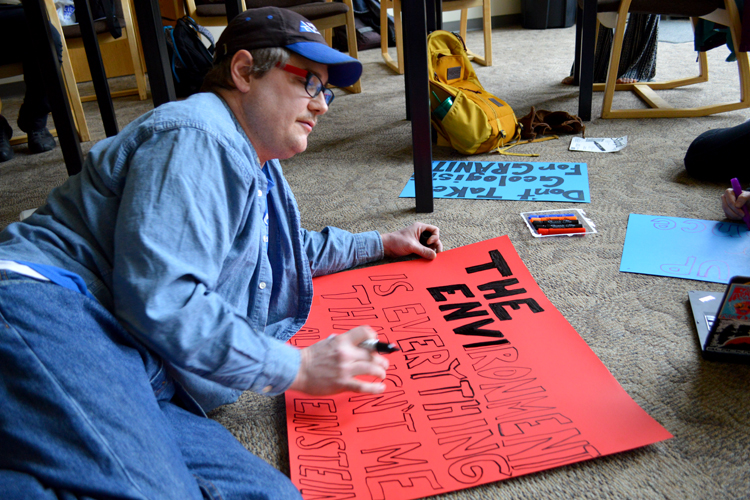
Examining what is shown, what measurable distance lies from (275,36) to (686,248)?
0.90 m

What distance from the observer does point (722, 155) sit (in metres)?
1.38

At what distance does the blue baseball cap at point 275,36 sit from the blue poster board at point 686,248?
0.72m

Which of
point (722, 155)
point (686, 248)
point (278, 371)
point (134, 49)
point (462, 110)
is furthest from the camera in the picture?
point (134, 49)

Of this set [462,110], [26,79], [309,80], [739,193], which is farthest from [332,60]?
[26,79]

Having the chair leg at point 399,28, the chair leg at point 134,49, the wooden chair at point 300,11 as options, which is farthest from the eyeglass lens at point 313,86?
the chair leg at point 134,49

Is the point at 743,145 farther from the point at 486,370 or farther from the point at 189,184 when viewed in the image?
the point at 189,184

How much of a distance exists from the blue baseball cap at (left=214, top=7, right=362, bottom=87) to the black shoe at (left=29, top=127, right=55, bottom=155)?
1.80 m

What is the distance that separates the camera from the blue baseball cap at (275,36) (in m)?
0.69

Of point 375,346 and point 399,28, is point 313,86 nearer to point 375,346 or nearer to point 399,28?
point 375,346

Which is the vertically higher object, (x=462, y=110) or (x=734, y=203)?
(x=462, y=110)

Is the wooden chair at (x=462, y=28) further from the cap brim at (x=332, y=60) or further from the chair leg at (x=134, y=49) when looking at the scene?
the cap brim at (x=332, y=60)

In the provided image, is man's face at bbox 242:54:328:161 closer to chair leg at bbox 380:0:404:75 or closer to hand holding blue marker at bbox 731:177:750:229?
hand holding blue marker at bbox 731:177:750:229

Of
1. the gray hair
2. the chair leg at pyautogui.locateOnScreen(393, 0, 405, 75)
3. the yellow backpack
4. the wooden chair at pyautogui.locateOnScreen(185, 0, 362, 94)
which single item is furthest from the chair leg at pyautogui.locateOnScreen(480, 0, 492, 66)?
the gray hair

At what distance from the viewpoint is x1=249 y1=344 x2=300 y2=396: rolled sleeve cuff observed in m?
0.63
